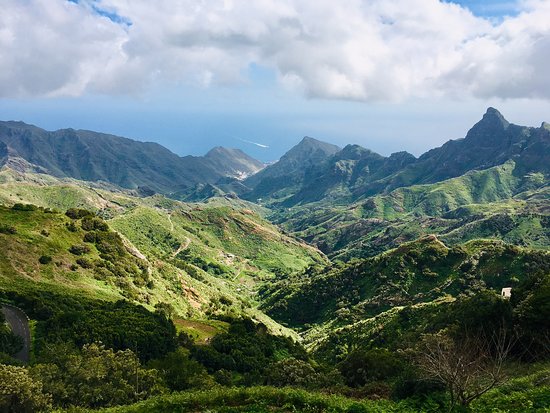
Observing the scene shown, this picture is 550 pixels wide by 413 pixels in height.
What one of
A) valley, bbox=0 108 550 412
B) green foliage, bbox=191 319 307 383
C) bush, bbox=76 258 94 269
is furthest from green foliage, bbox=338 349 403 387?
bush, bbox=76 258 94 269

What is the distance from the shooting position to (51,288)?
88125 mm

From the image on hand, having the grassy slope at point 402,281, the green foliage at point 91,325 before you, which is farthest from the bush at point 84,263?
the grassy slope at point 402,281

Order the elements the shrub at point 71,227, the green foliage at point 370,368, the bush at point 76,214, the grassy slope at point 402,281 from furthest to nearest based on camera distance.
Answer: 1. the grassy slope at point 402,281
2. the bush at point 76,214
3. the shrub at point 71,227
4. the green foliage at point 370,368

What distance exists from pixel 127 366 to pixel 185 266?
14898 cm

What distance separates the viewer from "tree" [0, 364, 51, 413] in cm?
3497

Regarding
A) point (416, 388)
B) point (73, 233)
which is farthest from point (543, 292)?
point (73, 233)

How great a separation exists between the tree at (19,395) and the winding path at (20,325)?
25978mm

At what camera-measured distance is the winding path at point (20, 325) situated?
60969 mm

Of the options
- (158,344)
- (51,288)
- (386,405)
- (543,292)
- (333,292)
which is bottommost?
(333,292)

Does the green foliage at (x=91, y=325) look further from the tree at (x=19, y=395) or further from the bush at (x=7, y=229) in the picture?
the bush at (x=7, y=229)

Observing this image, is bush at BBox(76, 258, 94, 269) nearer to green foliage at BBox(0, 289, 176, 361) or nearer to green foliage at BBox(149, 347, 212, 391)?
green foliage at BBox(0, 289, 176, 361)

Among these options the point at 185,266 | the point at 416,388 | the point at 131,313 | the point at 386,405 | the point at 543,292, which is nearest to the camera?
the point at 386,405

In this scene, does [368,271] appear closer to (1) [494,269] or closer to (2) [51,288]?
(1) [494,269]

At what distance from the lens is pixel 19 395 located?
3538cm
